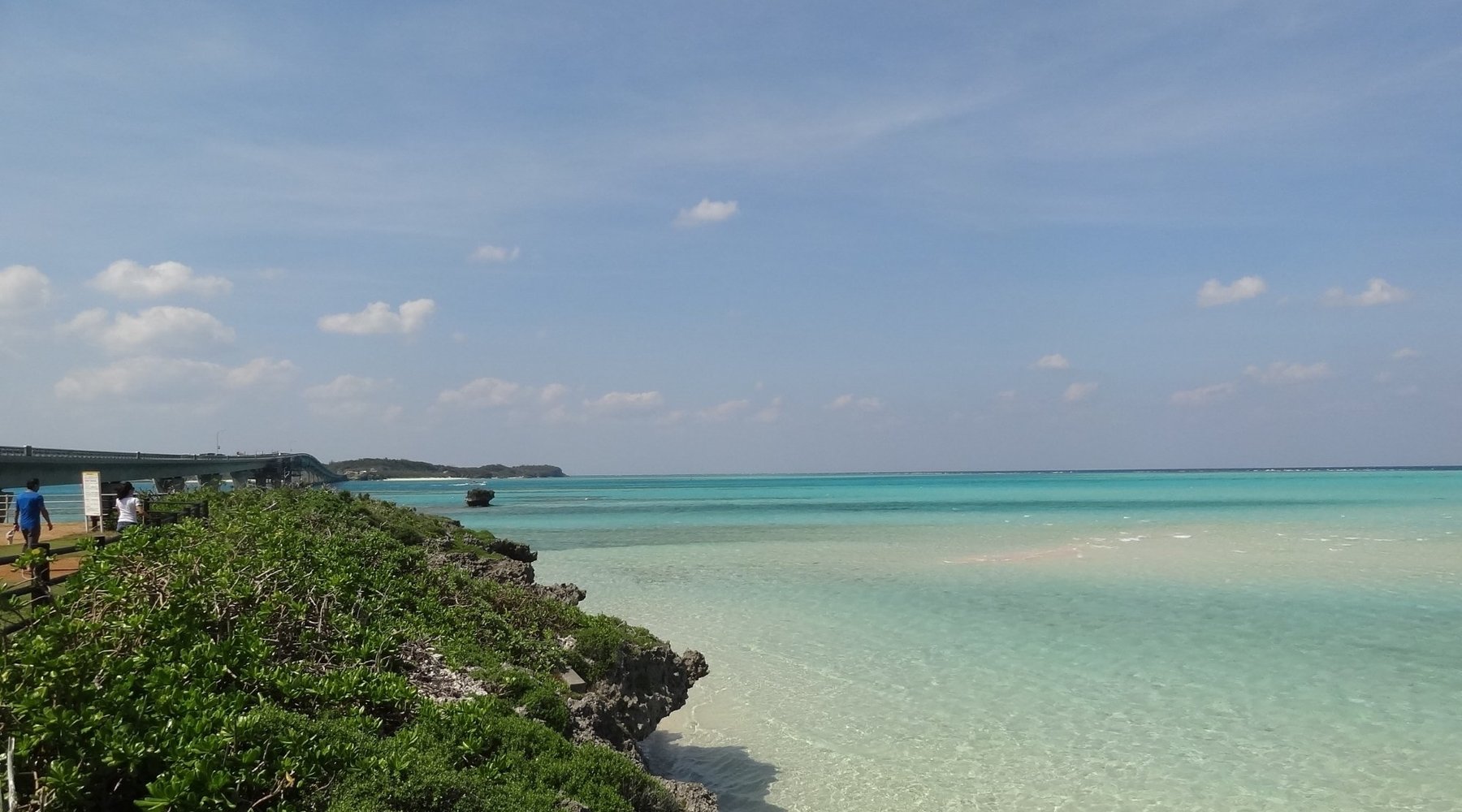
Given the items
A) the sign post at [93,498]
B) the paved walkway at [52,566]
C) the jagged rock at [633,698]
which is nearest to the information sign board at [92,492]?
the sign post at [93,498]

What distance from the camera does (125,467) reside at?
47969 millimetres

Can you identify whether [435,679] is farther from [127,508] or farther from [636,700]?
[127,508]

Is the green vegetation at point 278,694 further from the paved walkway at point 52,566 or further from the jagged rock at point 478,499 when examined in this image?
the jagged rock at point 478,499

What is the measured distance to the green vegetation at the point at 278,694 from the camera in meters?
4.86

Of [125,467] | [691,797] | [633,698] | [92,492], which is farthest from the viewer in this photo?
[125,467]

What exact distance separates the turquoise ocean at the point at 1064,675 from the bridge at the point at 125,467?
22.1 m

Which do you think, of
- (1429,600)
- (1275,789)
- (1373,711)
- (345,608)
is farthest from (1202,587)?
(345,608)

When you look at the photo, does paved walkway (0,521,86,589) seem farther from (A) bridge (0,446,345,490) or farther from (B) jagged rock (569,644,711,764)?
(A) bridge (0,446,345,490)

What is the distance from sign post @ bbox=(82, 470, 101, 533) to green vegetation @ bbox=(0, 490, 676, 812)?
1025 cm

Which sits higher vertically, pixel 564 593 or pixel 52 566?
pixel 52 566

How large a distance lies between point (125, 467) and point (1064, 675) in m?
52.7

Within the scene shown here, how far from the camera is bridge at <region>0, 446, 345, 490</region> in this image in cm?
3422

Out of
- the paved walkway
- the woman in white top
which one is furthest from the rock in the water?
the woman in white top

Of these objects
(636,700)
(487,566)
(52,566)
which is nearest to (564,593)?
(487,566)
